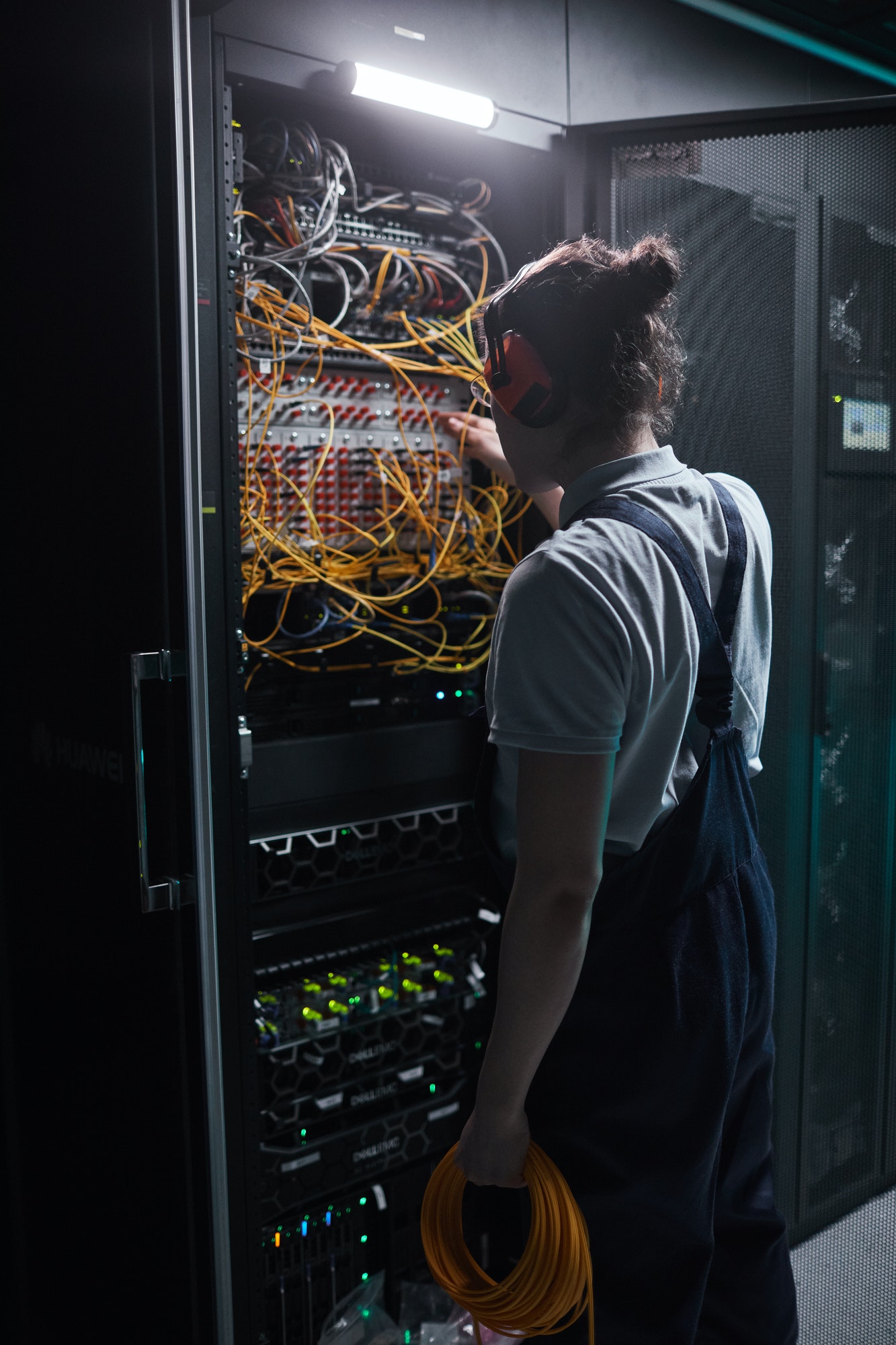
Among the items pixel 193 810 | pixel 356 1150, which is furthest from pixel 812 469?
pixel 356 1150

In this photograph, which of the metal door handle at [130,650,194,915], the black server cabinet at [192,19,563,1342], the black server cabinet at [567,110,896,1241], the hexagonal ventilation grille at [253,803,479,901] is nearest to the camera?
the metal door handle at [130,650,194,915]

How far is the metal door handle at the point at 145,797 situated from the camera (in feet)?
4.03

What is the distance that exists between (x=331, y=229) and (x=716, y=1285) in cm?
165

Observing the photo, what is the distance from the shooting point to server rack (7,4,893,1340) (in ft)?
3.91

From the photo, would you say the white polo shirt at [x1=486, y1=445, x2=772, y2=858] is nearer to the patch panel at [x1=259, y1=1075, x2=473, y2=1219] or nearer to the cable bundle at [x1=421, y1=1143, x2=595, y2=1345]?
the cable bundle at [x1=421, y1=1143, x2=595, y2=1345]

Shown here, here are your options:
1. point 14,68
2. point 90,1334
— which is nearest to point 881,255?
point 14,68

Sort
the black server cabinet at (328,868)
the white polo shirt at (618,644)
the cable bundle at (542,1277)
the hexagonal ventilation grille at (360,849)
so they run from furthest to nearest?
1. the hexagonal ventilation grille at (360,849)
2. the black server cabinet at (328,868)
3. the cable bundle at (542,1277)
4. the white polo shirt at (618,644)

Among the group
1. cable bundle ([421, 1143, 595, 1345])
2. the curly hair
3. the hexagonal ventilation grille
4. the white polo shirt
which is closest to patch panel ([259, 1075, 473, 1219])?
the hexagonal ventilation grille

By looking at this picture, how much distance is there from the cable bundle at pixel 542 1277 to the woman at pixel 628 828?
0.10 ft

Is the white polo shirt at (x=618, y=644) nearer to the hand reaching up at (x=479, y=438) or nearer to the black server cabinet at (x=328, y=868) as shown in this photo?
the black server cabinet at (x=328, y=868)

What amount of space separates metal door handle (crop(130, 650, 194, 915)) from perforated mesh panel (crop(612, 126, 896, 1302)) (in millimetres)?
1002

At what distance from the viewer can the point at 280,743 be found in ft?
5.60

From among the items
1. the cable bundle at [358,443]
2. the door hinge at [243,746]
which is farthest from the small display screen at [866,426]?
the door hinge at [243,746]

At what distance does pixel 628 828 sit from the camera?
1103mm
